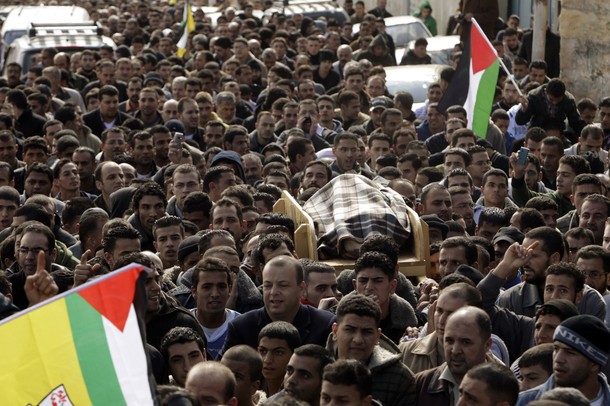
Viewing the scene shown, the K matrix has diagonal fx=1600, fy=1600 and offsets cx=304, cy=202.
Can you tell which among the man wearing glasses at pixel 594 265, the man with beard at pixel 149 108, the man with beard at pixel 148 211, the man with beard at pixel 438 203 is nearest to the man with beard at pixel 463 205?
the man with beard at pixel 438 203

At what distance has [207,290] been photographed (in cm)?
883

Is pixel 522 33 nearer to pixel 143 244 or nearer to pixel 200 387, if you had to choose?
pixel 143 244

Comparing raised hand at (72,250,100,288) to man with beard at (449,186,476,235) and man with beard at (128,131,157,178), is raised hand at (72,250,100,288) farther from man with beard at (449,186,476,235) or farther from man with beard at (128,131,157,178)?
man with beard at (128,131,157,178)

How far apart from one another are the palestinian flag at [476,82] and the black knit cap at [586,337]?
829 cm

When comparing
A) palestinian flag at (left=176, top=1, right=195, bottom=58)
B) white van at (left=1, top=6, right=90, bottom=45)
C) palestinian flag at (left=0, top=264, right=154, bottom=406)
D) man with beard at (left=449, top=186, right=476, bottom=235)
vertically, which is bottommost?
white van at (left=1, top=6, right=90, bottom=45)

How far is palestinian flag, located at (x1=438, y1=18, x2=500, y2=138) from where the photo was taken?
15.5 metres

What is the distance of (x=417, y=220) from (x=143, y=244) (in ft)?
6.93

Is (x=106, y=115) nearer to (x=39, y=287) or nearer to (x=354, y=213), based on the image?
(x=354, y=213)

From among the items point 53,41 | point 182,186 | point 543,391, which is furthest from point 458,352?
point 53,41

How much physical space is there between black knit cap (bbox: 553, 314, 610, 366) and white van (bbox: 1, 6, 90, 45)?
74.0 feet

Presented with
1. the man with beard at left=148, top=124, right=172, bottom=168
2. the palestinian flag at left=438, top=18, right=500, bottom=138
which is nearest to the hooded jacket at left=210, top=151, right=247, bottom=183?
the man with beard at left=148, top=124, right=172, bottom=168

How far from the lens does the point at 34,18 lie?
3002cm

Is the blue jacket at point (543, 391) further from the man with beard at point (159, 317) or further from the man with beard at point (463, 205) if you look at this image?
the man with beard at point (463, 205)

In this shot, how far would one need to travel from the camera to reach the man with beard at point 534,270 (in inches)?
360
